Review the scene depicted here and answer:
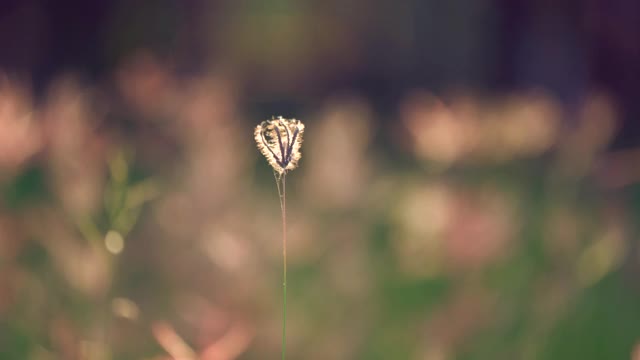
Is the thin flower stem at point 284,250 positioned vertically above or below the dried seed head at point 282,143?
below

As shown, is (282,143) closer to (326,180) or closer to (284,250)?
(326,180)

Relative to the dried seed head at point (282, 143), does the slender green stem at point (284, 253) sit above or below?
below

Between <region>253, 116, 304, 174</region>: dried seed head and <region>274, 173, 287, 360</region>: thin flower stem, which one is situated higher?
<region>253, 116, 304, 174</region>: dried seed head

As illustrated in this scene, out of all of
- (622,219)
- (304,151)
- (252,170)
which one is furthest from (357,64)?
(622,219)
